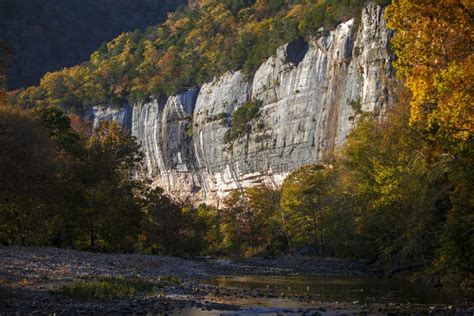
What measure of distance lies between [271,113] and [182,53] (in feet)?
145

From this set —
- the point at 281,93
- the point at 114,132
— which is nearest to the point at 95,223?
the point at 114,132

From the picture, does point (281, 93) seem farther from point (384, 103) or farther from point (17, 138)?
point (17, 138)

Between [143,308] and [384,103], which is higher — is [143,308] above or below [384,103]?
below

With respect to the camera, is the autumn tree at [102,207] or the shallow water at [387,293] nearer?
the shallow water at [387,293]

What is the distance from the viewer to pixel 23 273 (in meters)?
19.9

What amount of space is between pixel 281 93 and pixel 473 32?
86.9 m

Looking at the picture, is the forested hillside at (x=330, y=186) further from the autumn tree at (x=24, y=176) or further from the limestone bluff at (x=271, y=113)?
the limestone bluff at (x=271, y=113)

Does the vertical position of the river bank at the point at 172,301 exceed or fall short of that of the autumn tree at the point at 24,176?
it falls short

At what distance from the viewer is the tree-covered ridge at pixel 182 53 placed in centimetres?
11494

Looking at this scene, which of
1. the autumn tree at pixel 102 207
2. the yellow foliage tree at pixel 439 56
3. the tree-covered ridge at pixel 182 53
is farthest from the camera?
the tree-covered ridge at pixel 182 53

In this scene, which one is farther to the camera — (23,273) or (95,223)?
(95,223)

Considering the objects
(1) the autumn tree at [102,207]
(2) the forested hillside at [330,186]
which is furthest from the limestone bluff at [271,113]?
(1) the autumn tree at [102,207]

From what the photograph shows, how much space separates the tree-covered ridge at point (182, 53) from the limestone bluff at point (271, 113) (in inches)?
109

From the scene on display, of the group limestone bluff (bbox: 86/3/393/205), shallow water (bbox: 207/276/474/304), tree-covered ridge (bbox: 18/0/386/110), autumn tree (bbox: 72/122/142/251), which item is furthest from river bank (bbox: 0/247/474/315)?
tree-covered ridge (bbox: 18/0/386/110)
